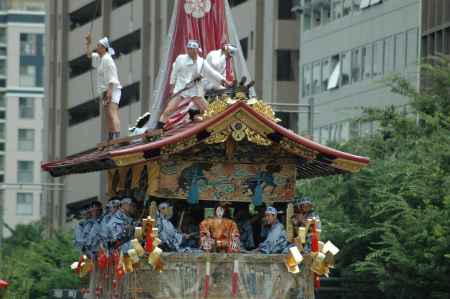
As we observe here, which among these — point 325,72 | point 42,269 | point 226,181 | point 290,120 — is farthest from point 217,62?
point 290,120

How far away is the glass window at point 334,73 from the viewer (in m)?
63.6

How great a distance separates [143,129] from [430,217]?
36.7 feet

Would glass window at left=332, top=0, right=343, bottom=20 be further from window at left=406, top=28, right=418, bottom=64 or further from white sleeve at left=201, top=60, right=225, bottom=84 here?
white sleeve at left=201, top=60, right=225, bottom=84

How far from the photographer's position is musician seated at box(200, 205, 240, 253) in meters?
25.6

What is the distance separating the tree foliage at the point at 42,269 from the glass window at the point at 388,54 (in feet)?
36.6

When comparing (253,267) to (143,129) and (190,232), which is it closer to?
(190,232)

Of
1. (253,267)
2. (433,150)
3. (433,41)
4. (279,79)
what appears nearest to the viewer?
(253,267)

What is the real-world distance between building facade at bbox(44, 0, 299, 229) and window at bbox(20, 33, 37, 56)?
28974 mm

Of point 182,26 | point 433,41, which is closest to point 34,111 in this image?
point 433,41

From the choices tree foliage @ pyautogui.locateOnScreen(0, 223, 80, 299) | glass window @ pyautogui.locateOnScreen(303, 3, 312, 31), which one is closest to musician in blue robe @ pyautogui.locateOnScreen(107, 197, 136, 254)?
tree foliage @ pyautogui.locateOnScreen(0, 223, 80, 299)

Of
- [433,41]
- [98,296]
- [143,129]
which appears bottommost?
[98,296]

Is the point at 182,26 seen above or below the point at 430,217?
above

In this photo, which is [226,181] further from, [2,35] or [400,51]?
[2,35]

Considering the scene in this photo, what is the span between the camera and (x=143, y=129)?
28531 mm
